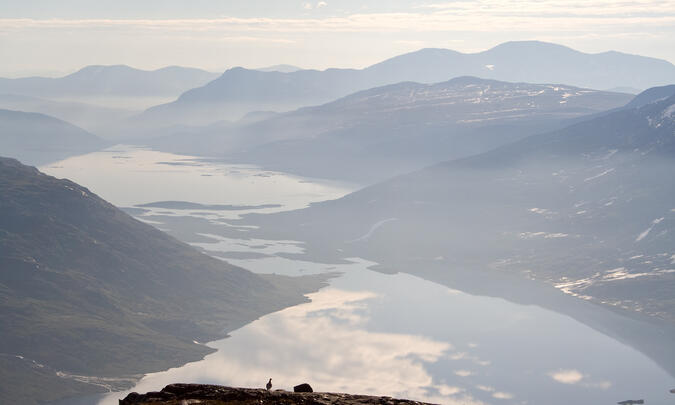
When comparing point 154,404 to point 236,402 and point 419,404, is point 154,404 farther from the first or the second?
point 419,404

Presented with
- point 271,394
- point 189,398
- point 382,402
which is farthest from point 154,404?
point 382,402

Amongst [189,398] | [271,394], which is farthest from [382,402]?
[189,398]

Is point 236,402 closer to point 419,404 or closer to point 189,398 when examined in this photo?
point 189,398

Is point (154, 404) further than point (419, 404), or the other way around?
point (419, 404)

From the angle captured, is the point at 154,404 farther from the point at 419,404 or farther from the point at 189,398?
the point at 419,404

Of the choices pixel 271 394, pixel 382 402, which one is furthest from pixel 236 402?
pixel 382 402
